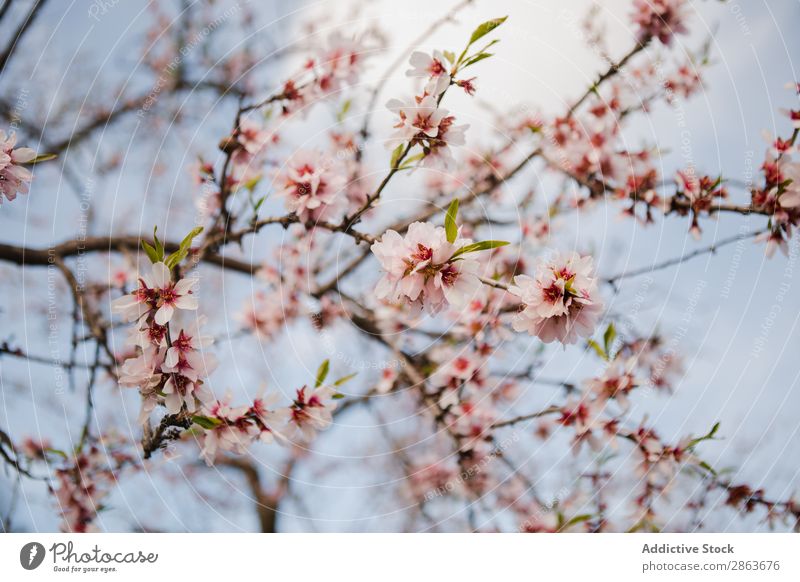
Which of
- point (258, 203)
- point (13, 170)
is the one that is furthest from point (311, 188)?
point (13, 170)

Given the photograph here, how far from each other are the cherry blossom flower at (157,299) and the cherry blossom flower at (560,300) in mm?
530

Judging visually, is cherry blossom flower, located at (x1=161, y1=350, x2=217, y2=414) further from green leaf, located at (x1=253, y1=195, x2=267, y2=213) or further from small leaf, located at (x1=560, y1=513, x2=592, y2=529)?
small leaf, located at (x1=560, y1=513, x2=592, y2=529)

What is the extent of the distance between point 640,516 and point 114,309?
1.32 meters

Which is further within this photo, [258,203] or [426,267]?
[258,203]

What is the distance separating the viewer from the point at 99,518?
4.47 feet

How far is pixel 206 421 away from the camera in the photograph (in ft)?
3.00

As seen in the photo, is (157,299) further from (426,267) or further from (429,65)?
(429,65)

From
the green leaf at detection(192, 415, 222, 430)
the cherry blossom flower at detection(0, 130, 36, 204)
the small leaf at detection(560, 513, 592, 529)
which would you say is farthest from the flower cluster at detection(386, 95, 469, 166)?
the small leaf at detection(560, 513, 592, 529)

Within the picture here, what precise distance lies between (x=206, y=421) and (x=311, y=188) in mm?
507

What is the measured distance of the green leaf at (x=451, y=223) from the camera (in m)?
0.81

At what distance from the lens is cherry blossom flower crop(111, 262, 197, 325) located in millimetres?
884

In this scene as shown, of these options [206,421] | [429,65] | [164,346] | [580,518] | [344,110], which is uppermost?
[344,110]
